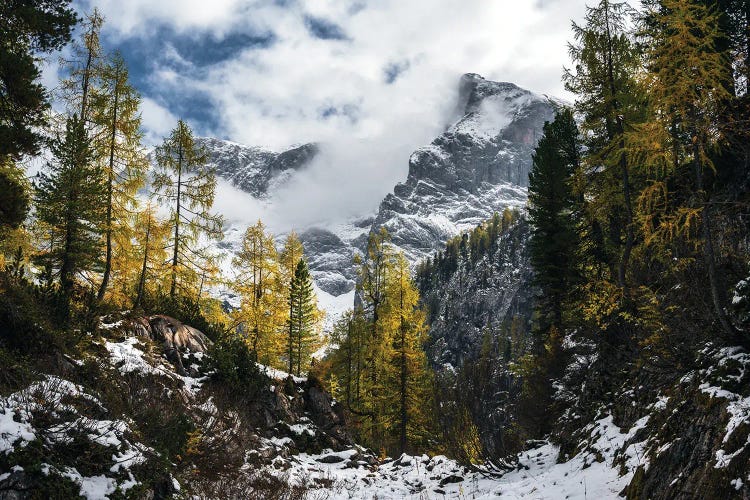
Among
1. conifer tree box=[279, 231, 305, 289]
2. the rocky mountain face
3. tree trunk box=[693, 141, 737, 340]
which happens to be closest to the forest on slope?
tree trunk box=[693, 141, 737, 340]

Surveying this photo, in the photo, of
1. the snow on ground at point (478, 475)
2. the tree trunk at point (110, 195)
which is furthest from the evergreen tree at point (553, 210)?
the tree trunk at point (110, 195)

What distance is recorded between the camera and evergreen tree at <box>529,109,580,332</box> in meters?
23.4

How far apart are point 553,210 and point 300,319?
19.7 metres

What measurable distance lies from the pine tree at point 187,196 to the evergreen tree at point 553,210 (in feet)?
56.7

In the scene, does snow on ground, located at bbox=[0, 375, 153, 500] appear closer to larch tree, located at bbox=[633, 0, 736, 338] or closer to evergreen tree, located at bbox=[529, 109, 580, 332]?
larch tree, located at bbox=[633, 0, 736, 338]

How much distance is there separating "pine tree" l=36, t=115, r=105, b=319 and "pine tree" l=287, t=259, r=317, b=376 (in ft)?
56.4

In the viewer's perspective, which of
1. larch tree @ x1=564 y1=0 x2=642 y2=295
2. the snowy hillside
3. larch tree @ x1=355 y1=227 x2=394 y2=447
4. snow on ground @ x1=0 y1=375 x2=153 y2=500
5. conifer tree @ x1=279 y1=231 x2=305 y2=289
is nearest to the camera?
snow on ground @ x1=0 y1=375 x2=153 y2=500

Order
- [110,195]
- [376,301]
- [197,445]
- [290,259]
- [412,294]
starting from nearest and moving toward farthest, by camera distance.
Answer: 1. [197,445]
2. [110,195]
3. [412,294]
4. [376,301]
5. [290,259]

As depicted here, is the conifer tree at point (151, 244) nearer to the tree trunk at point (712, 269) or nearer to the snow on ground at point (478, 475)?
the snow on ground at point (478, 475)

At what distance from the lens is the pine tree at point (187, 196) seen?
2286cm

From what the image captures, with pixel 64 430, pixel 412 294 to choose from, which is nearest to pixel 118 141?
pixel 64 430

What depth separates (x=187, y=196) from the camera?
76.4 feet

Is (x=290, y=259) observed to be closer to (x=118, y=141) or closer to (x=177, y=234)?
(x=177, y=234)

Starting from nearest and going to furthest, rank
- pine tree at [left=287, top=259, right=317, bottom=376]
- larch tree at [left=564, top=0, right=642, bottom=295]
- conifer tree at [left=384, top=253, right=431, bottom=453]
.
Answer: larch tree at [left=564, top=0, right=642, bottom=295] → conifer tree at [left=384, top=253, right=431, bottom=453] → pine tree at [left=287, top=259, right=317, bottom=376]
